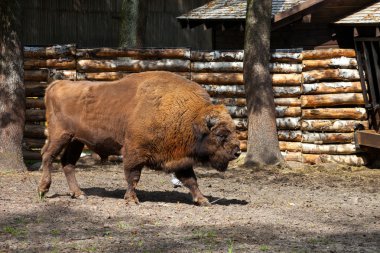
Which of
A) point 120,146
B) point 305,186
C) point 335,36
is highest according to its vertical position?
point 335,36

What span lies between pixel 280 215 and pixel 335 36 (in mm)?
8785

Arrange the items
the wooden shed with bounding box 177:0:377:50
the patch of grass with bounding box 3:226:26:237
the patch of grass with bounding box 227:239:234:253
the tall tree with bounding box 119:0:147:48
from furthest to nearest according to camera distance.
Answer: the wooden shed with bounding box 177:0:377:50 < the tall tree with bounding box 119:0:147:48 < the patch of grass with bounding box 3:226:26:237 < the patch of grass with bounding box 227:239:234:253

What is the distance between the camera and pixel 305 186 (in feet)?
43.2

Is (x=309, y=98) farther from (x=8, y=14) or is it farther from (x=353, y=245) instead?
(x=353, y=245)

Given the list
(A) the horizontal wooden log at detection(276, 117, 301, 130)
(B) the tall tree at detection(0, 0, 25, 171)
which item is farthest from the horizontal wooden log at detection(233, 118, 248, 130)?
(B) the tall tree at detection(0, 0, 25, 171)

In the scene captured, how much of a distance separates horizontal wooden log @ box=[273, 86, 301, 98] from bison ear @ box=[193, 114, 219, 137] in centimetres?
585

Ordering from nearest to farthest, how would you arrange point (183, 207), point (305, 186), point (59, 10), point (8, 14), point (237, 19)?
1. point (183, 207)
2. point (305, 186)
3. point (8, 14)
4. point (237, 19)
5. point (59, 10)

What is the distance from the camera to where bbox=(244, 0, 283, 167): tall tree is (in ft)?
50.1

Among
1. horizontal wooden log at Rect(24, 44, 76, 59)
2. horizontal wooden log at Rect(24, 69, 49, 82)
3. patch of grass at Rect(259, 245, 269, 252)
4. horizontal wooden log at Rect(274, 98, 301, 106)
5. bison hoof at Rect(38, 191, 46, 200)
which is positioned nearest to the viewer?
patch of grass at Rect(259, 245, 269, 252)

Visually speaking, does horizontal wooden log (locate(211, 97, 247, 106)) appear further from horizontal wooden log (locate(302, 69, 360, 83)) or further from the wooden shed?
the wooden shed

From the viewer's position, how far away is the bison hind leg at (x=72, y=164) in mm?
11328

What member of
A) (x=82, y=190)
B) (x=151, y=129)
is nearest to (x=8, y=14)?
(x=82, y=190)

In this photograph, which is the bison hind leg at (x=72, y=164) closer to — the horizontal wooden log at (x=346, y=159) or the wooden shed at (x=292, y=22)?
the horizontal wooden log at (x=346, y=159)

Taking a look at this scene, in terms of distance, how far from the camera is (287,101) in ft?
52.6
